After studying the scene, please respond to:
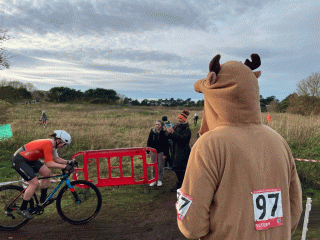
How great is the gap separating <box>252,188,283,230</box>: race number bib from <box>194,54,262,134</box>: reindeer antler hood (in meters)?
0.43

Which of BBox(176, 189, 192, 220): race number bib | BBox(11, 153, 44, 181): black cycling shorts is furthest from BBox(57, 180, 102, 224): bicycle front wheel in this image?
BBox(176, 189, 192, 220): race number bib

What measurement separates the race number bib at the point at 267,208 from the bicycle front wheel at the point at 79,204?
400cm

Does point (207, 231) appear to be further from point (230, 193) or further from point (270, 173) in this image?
point (270, 173)

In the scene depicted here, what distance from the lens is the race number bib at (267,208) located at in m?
1.34

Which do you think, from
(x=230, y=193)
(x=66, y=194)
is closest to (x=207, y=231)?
(x=230, y=193)

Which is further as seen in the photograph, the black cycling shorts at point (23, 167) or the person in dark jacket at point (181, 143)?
the person in dark jacket at point (181, 143)

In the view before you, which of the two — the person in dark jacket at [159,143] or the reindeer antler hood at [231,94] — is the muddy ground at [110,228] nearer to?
the person in dark jacket at [159,143]

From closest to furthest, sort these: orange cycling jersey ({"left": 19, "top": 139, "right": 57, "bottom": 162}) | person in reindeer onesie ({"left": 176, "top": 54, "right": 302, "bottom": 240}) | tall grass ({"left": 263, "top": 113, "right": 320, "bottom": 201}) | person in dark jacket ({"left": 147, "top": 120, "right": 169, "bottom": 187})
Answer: person in reindeer onesie ({"left": 176, "top": 54, "right": 302, "bottom": 240}) → orange cycling jersey ({"left": 19, "top": 139, "right": 57, "bottom": 162}) → tall grass ({"left": 263, "top": 113, "right": 320, "bottom": 201}) → person in dark jacket ({"left": 147, "top": 120, "right": 169, "bottom": 187})

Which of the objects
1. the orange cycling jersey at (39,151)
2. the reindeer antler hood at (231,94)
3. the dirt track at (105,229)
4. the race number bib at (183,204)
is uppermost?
the reindeer antler hood at (231,94)

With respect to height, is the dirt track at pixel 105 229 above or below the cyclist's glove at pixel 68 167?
below

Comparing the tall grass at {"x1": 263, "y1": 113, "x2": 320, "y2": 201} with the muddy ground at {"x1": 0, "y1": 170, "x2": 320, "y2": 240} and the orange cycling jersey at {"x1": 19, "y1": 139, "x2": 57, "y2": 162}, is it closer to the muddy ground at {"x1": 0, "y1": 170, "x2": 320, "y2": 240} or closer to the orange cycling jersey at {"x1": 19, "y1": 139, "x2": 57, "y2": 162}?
the muddy ground at {"x1": 0, "y1": 170, "x2": 320, "y2": 240}

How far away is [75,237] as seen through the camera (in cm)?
423

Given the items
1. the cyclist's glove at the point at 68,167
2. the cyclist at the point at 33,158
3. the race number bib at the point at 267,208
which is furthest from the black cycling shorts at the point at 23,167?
the race number bib at the point at 267,208

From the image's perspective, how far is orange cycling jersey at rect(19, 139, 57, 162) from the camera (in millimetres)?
4180
